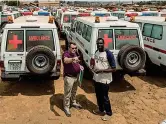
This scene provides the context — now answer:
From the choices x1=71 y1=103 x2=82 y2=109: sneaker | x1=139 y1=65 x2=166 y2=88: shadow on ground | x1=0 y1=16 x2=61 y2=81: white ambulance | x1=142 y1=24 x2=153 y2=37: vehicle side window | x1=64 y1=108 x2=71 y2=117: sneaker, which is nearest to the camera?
x1=64 y1=108 x2=71 y2=117: sneaker

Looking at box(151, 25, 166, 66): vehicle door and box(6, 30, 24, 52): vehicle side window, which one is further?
box(151, 25, 166, 66): vehicle door

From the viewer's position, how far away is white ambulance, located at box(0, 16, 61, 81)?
7.86 metres

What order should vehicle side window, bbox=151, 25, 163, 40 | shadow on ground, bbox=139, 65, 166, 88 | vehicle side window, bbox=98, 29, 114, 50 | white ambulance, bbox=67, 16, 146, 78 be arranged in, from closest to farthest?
white ambulance, bbox=67, 16, 146, 78
vehicle side window, bbox=98, 29, 114, 50
vehicle side window, bbox=151, 25, 163, 40
shadow on ground, bbox=139, 65, 166, 88

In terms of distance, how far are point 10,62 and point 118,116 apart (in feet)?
11.0

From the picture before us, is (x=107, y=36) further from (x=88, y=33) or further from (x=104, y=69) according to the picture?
(x=104, y=69)

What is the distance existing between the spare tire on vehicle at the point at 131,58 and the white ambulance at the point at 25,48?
184 cm

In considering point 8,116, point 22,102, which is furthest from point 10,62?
point 8,116

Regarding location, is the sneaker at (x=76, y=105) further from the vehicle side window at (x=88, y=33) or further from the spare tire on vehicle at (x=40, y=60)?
the vehicle side window at (x=88, y=33)

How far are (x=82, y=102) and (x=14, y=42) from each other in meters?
2.54

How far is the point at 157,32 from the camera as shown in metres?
9.91

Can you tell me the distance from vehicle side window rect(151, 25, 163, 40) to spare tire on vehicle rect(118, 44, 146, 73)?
1.80 m

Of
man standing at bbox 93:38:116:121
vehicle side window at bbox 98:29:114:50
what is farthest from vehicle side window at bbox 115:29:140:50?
man standing at bbox 93:38:116:121

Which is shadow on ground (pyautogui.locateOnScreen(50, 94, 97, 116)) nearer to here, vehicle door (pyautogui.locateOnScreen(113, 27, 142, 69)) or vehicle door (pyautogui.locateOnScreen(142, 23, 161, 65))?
vehicle door (pyautogui.locateOnScreen(113, 27, 142, 69))

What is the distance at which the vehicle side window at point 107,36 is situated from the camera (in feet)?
27.8
